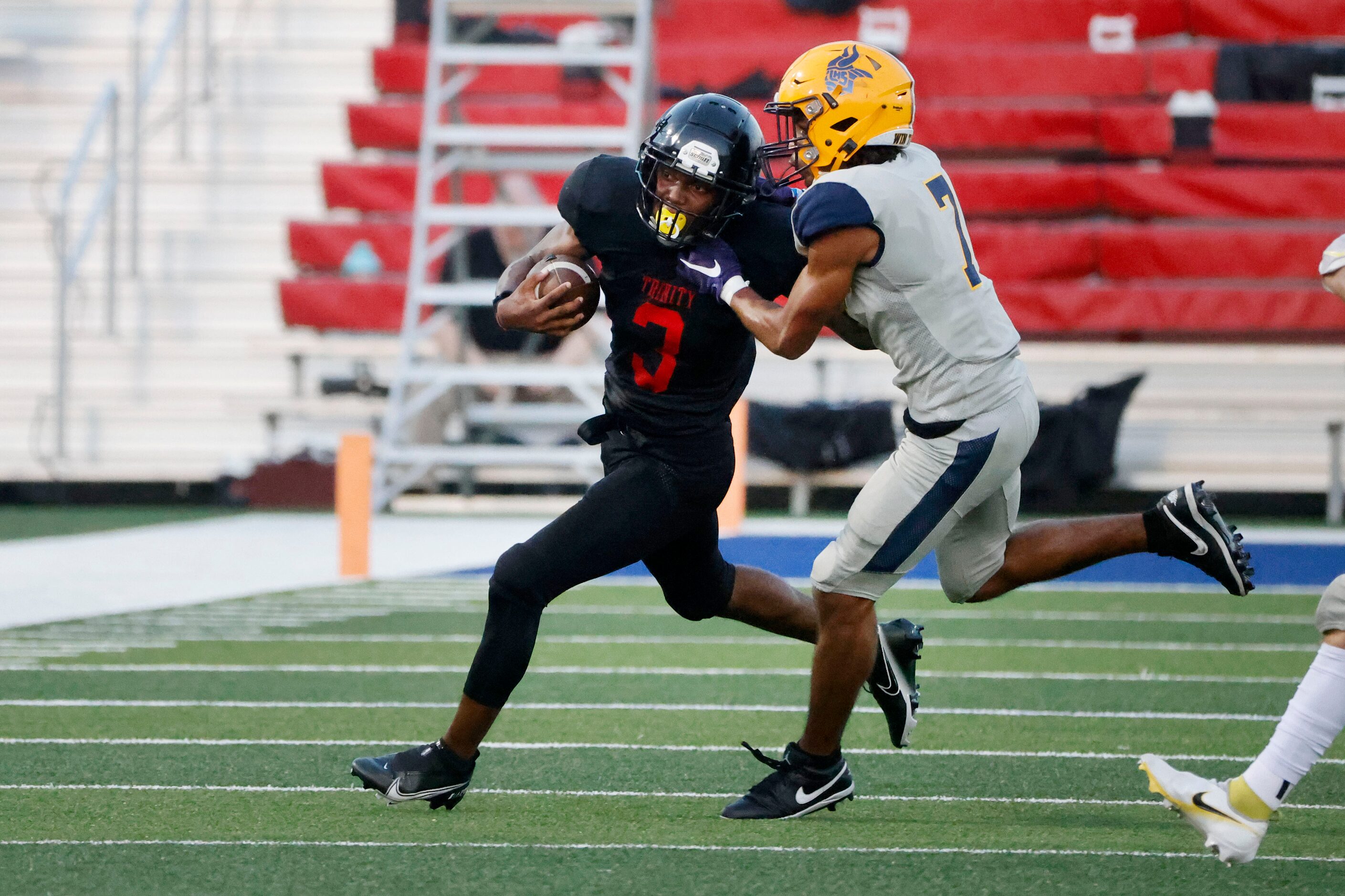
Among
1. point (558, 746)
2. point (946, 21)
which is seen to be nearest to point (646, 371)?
point (558, 746)

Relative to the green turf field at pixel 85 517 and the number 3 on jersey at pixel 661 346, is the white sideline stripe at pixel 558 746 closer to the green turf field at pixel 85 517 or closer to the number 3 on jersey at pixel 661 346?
the number 3 on jersey at pixel 661 346

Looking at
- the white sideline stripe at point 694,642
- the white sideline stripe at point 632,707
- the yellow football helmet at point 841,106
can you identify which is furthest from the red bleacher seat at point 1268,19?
the yellow football helmet at point 841,106

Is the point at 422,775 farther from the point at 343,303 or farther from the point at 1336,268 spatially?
the point at 343,303

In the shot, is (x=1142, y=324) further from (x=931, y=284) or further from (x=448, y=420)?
(x=931, y=284)

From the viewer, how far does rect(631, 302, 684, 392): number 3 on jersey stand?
11.7 feet

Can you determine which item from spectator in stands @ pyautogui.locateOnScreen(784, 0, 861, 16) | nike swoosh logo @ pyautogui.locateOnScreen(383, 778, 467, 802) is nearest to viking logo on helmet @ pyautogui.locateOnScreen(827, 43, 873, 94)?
nike swoosh logo @ pyautogui.locateOnScreen(383, 778, 467, 802)

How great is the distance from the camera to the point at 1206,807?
3.02m

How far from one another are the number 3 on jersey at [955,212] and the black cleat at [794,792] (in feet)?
3.40

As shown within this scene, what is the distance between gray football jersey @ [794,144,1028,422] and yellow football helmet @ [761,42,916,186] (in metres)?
0.08

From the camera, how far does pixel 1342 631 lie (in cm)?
301

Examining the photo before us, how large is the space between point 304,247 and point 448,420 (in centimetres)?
175

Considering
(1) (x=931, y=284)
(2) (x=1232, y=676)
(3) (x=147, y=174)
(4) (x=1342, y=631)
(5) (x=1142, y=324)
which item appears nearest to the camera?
(4) (x=1342, y=631)

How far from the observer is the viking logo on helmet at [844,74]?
358cm

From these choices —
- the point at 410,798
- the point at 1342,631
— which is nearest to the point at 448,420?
the point at 410,798
